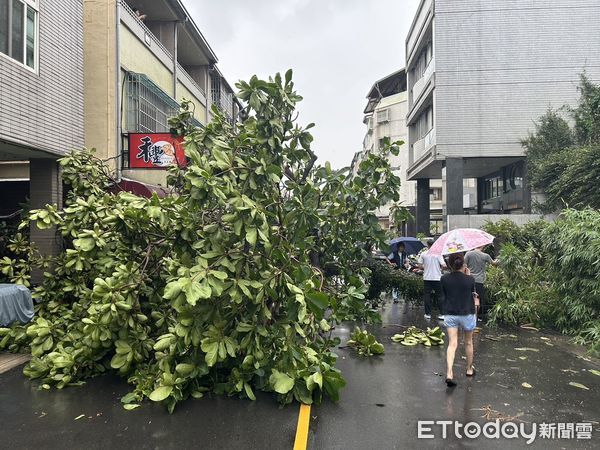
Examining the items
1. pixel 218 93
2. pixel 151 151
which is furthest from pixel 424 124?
pixel 151 151

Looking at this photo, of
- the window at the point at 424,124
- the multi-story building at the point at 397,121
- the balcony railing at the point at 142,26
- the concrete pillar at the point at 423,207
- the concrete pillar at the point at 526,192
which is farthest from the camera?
the multi-story building at the point at 397,121

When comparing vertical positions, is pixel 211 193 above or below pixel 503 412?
above

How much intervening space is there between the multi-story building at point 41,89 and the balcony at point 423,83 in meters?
16.9

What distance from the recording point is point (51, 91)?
888cm

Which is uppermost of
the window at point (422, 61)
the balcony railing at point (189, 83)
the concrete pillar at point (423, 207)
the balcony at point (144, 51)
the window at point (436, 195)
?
the window at point (422, 61)

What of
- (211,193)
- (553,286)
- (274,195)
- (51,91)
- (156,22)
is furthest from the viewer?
(156,22)

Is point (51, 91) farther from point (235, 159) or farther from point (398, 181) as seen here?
point (398, 181)

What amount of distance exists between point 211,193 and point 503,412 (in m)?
3.91

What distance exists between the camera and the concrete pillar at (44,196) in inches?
355

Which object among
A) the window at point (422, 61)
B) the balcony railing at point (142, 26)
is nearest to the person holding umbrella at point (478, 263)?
the balcony railing at point (142, 26)

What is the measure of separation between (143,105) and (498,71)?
53.5ft

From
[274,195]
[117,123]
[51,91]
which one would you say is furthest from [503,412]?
[117,123]

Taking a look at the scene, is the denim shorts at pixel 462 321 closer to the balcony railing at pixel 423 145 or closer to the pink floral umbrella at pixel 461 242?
the pink floral umbrella at pixel 461 242

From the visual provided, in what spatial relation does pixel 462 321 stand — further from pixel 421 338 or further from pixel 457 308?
pixel 421 338
